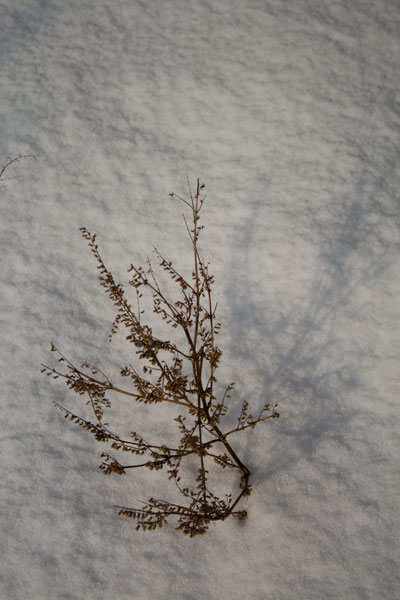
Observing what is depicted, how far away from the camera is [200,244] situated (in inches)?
74.1

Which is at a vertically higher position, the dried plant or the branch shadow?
the branch shadow

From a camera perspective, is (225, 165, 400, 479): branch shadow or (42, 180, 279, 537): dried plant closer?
(42, 180, 279, 537): dried plant

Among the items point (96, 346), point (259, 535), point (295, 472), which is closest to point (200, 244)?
point (96, 346)

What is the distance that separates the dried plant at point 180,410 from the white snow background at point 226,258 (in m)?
0.06

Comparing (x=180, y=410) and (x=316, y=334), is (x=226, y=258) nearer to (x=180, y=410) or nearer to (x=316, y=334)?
(x=316, y=334)

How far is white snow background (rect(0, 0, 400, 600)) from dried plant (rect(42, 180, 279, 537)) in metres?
0.06

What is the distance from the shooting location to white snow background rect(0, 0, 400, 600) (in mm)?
1399

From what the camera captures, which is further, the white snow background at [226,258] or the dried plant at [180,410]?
the white snow background at [226,258]

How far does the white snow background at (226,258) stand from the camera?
4.59ft

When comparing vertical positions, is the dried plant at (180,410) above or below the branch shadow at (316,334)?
below

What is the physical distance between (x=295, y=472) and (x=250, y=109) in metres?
1.45

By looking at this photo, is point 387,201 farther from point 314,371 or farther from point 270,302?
point 314,371

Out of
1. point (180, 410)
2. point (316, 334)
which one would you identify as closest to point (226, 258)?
point (316, 334)

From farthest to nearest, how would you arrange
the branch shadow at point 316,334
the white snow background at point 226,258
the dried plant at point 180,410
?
the branch shadow at point 316,334 → the white snow background at point 226,258 → the dried plant at point 180,410
